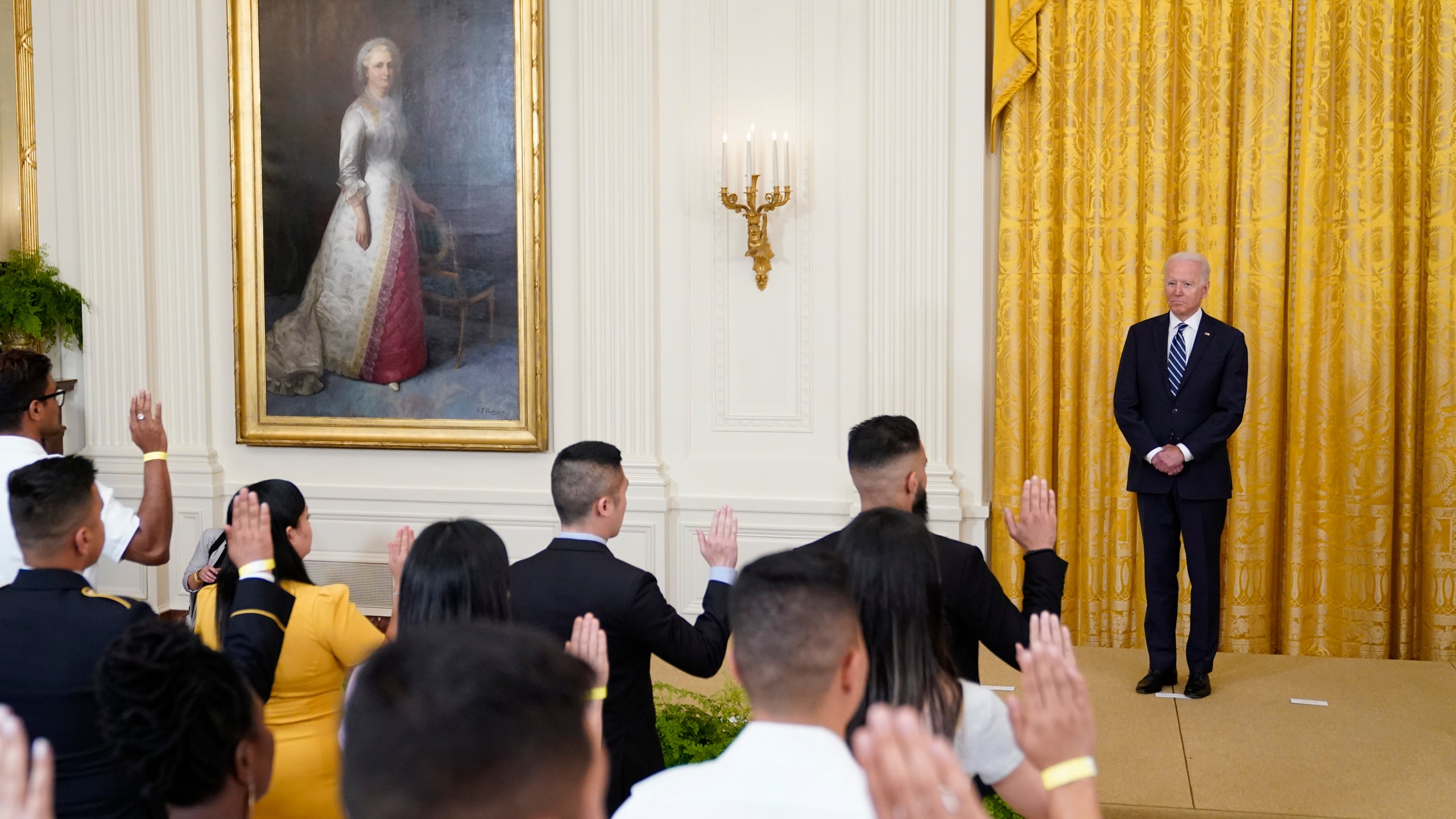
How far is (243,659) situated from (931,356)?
4.25 meters

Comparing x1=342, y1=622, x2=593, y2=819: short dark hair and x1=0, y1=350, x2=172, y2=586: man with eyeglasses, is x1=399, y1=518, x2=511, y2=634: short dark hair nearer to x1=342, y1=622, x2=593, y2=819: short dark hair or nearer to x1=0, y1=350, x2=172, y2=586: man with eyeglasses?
x1=342, y1=622, x2=593, y2=819: short dark hair

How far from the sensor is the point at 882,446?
3.48m

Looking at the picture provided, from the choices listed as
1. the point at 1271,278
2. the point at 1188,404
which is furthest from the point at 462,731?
the point at 1271,278

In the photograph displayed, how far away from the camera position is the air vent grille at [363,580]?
22.2 feet

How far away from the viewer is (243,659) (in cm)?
252

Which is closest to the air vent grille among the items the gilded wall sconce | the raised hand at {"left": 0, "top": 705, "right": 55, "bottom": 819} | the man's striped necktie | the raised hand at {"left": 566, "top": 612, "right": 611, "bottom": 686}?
the gilded wall sconce

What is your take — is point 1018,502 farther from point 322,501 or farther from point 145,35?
point 145,35

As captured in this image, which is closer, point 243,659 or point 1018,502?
point 243,659

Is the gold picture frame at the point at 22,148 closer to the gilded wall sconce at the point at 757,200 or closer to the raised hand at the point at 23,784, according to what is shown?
the gilded wall sconce at the point at 757,200

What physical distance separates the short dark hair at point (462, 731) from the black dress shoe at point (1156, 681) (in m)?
4.45

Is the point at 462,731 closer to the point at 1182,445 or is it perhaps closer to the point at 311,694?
the point at 311,694

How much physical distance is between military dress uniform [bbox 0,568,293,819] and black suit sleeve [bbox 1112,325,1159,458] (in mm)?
4111

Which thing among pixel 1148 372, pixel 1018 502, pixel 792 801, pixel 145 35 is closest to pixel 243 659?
pixel 792 801

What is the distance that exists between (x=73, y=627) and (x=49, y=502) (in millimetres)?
368
